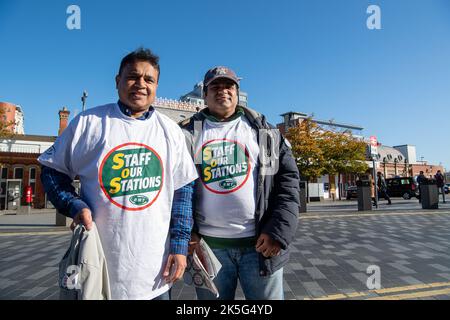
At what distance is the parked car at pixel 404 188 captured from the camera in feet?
74.0

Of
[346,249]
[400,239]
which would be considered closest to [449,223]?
[400,239]

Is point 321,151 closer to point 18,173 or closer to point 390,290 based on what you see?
point 390,290

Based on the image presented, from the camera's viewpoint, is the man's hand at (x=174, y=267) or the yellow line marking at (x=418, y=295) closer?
the man's hand at (x=174, y=267)

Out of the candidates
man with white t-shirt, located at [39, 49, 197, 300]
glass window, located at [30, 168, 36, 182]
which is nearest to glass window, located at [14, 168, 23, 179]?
glass window, located at [30, 168, 36, 182]

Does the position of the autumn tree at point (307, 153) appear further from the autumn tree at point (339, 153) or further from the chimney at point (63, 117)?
the chimney at point (63, 117)

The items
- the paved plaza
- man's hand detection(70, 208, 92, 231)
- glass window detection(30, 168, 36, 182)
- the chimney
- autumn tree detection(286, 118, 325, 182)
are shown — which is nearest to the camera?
man's hand detection(70, 208, 92, 231)

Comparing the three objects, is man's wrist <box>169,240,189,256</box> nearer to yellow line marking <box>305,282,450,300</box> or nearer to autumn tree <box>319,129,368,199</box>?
yellow line marking <box>305,282,450,300</box>

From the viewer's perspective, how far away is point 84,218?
1.23m

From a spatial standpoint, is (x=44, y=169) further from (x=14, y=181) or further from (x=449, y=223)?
(x=14, y=181)

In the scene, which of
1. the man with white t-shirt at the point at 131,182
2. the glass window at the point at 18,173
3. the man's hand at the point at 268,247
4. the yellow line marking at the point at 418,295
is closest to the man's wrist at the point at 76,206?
the man with white t-shirt at the point at 131,182

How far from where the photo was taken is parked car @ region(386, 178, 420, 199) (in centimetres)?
2256

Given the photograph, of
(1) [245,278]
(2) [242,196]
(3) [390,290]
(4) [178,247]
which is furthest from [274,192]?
(3) [390,290]

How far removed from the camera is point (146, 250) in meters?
1.34

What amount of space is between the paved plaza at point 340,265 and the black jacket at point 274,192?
176cm
